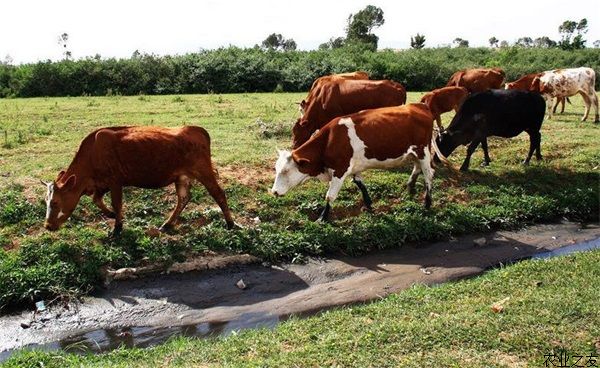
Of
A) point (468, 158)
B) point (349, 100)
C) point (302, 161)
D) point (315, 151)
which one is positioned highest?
point (349, 100)

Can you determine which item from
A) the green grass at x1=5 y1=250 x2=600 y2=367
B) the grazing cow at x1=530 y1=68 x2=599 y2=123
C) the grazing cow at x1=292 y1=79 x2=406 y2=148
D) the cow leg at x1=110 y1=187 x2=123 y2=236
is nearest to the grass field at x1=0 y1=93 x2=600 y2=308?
the cow leg at x1=110 y1=187 x2=123 y2=236

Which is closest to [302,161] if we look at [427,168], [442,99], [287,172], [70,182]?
[287,172]

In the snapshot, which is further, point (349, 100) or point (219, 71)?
point (219, 71)

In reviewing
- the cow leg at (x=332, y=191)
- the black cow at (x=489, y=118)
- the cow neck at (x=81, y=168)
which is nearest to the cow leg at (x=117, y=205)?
the cow neck at (x=81, y=168)

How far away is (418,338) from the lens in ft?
19.2

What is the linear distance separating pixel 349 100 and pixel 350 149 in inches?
105

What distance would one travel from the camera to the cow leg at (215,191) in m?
9.30

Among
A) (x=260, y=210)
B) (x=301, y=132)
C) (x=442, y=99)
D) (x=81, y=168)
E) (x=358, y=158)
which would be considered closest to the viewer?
(x=81, y=168)

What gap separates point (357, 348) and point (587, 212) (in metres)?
7.45

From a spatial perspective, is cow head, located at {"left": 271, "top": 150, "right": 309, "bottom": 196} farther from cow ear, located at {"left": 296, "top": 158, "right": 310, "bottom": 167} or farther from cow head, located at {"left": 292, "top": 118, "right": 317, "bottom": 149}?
cow head, located at {"left": 292, "top": 118, "right": 317, "bottom": 149}

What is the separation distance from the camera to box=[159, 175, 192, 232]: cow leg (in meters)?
9.58

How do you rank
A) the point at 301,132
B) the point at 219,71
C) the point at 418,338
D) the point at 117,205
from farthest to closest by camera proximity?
the point at 219,71
the point at 301,132
the point at 117,205
the point at 418,338

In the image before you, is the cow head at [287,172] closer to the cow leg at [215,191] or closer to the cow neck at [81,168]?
the cow leg at [215,191]

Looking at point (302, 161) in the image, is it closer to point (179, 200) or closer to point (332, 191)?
point (332, 191)
